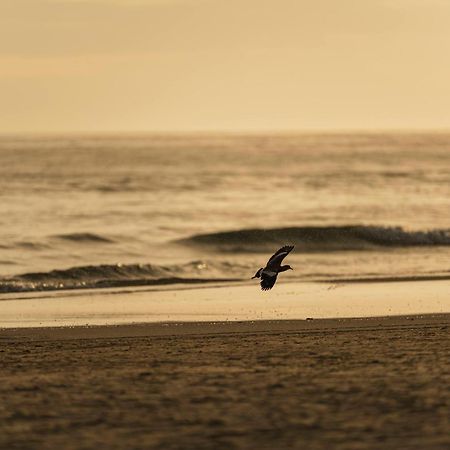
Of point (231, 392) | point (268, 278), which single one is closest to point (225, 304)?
point (268, 278)

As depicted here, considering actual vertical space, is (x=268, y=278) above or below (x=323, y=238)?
below

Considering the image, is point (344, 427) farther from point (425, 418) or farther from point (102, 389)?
point (102, 389)

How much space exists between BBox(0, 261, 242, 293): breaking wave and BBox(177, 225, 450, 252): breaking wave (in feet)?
20.3

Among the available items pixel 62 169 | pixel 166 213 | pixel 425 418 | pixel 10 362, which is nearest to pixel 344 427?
pixel 425 418

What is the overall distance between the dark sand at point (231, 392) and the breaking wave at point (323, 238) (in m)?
20.0

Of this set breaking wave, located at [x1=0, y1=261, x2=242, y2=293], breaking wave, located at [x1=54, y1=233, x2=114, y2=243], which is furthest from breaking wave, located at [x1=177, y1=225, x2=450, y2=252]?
breaking wave, located at [x1=0, y1=261, x2=242, y2=293]

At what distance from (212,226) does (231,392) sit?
32.2 metres

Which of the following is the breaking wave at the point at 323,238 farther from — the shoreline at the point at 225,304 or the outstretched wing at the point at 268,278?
the outstretched wing at the point at 268,278

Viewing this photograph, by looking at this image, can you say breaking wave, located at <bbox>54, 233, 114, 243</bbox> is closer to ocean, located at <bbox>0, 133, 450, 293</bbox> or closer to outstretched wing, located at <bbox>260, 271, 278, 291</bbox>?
ocean, located at <bbox>0, 133, 450, 293</bbox>

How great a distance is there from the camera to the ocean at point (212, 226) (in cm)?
2656

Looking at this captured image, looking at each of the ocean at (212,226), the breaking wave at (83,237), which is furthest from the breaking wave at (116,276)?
the breaking wave at (83,237)

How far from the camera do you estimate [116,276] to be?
25609 millimetres

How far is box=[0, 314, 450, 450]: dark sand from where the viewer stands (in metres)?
8.65

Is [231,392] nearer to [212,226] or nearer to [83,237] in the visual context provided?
[83,237]
